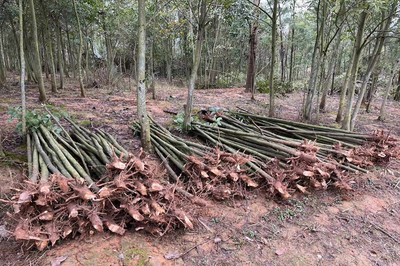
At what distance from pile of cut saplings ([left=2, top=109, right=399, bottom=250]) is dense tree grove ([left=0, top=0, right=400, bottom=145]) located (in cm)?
122

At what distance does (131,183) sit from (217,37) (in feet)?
40.6

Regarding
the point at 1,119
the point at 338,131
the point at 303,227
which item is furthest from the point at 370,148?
the point at 1,119

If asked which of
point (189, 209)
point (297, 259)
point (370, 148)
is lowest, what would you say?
point (297, 259)

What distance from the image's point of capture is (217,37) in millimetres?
12883

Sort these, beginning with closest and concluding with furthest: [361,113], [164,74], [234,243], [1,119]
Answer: [234,243] < [1,119] < [361,113] < [164,74]

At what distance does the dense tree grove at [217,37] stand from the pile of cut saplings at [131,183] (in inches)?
48.0

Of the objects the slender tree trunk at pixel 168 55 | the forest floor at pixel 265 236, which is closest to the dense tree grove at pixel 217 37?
the slender tree trunk at pixel 168 55

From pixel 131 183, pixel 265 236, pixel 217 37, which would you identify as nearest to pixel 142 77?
pixel 131 183

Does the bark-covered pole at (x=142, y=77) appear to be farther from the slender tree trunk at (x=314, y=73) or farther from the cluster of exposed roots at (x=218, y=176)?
the slender tree trunk at (x=314, y=73)

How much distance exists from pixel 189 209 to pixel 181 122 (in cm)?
262

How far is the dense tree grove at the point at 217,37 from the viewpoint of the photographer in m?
5.14

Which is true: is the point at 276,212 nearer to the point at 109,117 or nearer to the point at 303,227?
the point at 303,227

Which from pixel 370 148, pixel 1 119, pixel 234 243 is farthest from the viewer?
pixel 1 119

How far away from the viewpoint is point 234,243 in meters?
2.29
